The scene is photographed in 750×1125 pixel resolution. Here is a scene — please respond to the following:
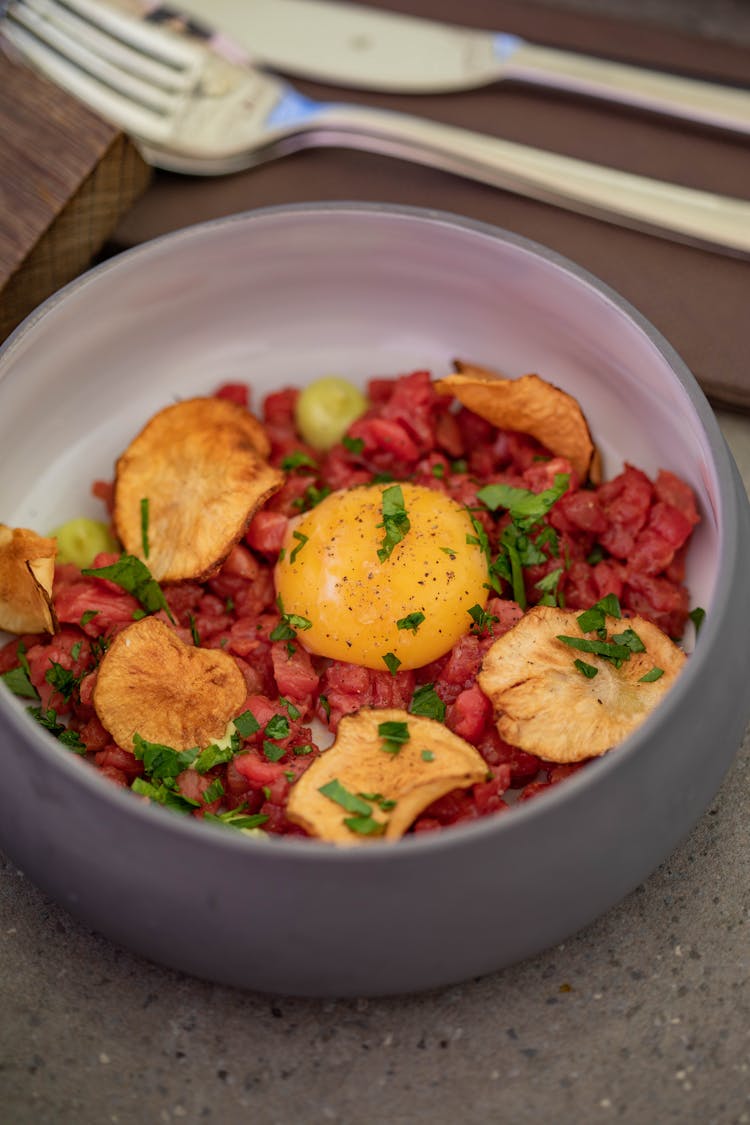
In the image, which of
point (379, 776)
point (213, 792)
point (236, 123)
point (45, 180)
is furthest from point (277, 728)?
point (236, 123)

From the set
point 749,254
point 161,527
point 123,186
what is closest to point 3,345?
point 161,527

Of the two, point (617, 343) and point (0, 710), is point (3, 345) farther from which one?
point (617, 343)

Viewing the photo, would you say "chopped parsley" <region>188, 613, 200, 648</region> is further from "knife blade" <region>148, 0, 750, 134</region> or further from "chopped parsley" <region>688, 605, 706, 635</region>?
"knife blade" <region>148, 0, 750, 134</region>

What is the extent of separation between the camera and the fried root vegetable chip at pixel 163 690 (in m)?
2.52

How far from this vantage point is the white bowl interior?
9.35 ft

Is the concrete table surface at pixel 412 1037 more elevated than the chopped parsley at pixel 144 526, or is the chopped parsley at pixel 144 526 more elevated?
the chopped parsley at pixel 144 526

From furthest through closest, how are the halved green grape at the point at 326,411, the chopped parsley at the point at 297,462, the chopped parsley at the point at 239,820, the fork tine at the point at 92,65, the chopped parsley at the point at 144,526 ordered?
the fork tine at the point at 92,65
the halved green grape at the point at 326,411
the chopped parsley at the point at 297,462
the chopped parsley at the point at 144,526
the chopped parsley at the point at 239,820

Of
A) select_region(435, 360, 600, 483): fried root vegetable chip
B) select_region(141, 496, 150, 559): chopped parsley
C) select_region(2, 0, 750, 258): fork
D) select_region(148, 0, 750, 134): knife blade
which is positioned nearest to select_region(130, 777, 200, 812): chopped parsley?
select_region(141, 496, 150, 559): chopped parsley

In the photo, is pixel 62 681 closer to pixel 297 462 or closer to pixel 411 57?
pixel 297 462

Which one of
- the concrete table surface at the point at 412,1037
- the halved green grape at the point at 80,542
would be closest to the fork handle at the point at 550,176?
Result: the halved green grape at the point at 80,542

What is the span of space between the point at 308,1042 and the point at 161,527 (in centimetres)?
115

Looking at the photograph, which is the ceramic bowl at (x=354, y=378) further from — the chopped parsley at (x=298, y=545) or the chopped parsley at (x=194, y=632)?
the chopped parsley at (x=298, y=545)

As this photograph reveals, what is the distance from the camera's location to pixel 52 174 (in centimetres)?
309

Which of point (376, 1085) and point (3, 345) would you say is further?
point (3, 345)
